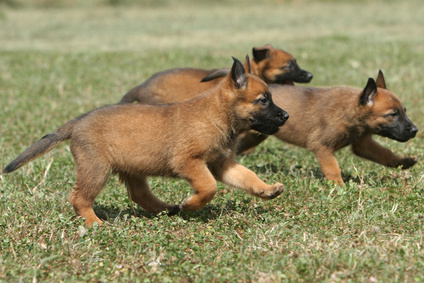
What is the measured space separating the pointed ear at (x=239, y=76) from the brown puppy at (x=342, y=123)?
1519 mm

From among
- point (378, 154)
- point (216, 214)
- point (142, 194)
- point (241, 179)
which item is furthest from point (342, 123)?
point (142, 194)

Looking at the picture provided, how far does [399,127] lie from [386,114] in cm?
18

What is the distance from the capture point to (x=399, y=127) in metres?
5.89

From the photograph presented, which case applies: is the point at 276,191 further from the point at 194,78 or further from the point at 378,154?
the point at 194,78

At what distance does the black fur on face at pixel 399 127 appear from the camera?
19.2 feet

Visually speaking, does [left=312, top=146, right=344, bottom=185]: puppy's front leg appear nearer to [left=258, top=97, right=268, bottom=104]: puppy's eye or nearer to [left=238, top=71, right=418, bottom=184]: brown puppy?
[left=238, top=71, right=418, bottom=184]: brown puppy

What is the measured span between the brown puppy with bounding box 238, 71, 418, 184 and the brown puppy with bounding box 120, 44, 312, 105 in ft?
3.14

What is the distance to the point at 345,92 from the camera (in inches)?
252

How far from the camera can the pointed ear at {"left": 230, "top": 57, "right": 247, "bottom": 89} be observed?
485 cm

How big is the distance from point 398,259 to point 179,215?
202cm

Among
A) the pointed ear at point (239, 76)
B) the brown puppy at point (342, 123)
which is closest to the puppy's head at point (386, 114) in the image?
the brown puppy at point (342, 123)

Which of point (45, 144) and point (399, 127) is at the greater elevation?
point (45, 144)

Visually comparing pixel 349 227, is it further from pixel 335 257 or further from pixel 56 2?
pixel 56 2

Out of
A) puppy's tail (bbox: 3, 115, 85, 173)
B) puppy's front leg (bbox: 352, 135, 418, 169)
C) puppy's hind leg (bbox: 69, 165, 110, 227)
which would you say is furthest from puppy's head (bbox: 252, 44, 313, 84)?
puppy's hind leg (bbox: 69, 165, 110, 227)
